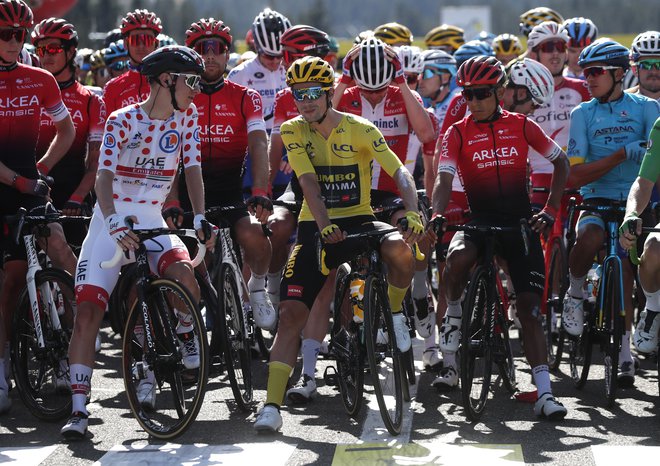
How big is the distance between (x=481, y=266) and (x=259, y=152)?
2.18m

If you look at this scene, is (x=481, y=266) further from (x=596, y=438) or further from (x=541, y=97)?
(x=541, y=97)

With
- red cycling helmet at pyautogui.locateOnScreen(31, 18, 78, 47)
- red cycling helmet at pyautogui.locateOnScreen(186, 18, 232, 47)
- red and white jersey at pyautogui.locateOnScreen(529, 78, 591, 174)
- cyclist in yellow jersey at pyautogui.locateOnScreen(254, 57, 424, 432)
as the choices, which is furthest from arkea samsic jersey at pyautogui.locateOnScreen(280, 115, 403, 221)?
red and white jersey at pyautogui.locateOnScreen(529, 78, 591, 174)

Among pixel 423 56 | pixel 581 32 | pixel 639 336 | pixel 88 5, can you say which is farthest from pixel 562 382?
pixel 88 5

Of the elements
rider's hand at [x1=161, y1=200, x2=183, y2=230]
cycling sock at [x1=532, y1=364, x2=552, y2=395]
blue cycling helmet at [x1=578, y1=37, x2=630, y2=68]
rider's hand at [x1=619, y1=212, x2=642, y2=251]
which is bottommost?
cycling sock at [x1=532, y1=364, x2=552, y2=395]

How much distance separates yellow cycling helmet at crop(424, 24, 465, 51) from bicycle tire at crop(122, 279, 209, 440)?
9.98 meters

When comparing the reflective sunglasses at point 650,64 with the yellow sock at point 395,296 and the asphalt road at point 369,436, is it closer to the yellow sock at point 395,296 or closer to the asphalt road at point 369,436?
the asphalt road at point 369,436

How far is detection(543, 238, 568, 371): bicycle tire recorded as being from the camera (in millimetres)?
9859

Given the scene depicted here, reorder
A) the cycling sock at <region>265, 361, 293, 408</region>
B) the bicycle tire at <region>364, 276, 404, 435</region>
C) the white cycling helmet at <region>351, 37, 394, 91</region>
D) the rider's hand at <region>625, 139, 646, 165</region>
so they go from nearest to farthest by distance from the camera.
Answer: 1. the bicycle tire at <region>364, 276, 404, 435</region>
2. the cycling sock at <region>265, 361, 293, 408</region>
3. the rider's hand at <region>625, 139, 646, 165</region>
4. the white cycling helmet at <region>351, 37, 394, 91</region>

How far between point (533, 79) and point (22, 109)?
389 centimetres

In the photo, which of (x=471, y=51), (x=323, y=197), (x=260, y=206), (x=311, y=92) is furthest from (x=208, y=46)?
(x=471, y=51)

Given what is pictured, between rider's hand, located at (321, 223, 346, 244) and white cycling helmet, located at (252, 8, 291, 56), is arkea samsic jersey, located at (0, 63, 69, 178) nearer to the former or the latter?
rider's hand, located at (321, 223, 346, 244)

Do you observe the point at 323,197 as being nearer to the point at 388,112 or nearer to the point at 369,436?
the point at 369,436

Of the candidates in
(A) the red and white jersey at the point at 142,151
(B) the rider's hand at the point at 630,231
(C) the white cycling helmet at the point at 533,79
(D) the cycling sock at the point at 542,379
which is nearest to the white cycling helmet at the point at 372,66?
(C) the white cycling helmet at the point at 533,79

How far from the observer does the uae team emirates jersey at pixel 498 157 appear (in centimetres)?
871
